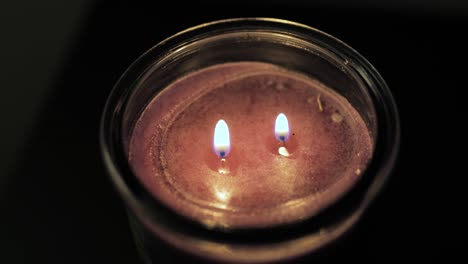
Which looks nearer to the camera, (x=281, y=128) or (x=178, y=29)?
(x=281, y=128)

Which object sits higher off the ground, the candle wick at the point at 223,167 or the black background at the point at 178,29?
the black background at the point at 178,29

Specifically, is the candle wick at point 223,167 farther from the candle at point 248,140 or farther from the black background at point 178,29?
the black background at point 178,29

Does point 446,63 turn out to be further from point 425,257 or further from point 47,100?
point 47,100

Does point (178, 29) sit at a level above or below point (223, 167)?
above

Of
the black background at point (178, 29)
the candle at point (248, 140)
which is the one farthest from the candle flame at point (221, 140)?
the black background at point (178, 29)

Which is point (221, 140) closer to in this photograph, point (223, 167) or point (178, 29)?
point (223, 167)

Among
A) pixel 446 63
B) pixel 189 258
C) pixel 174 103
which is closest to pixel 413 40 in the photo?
pixel 446 63

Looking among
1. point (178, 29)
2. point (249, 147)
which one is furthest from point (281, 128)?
point (178, 29)

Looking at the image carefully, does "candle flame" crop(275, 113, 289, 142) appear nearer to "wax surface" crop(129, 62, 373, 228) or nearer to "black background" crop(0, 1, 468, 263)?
"wax surface" crop(129, 62, 373, 228)
